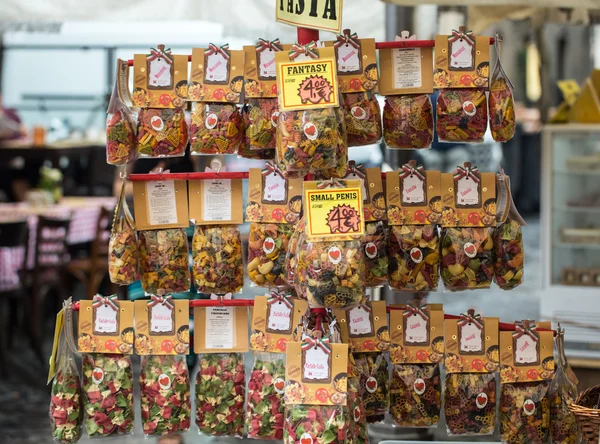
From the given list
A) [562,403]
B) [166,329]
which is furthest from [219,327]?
[562,403]

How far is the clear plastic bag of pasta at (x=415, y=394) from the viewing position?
2.77 metres

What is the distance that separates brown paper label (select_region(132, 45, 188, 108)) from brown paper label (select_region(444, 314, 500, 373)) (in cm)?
108

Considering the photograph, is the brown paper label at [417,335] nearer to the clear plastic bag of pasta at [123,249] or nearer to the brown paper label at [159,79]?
the clear plastic bag of pasta at [123,249]

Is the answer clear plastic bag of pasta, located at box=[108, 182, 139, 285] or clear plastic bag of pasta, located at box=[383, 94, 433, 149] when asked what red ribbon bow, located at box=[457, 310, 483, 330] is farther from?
clear plastic bag of pasta, located at box=[108, 182, 139, 285]

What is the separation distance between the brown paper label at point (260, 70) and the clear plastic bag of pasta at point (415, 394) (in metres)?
0.93

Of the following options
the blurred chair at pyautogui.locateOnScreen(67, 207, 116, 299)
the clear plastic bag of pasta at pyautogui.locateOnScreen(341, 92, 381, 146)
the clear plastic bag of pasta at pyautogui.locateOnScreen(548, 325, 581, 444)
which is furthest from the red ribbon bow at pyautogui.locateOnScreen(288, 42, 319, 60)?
the blurred chair at pyautogui.locateOnScreen(67, 207, 116, 299)

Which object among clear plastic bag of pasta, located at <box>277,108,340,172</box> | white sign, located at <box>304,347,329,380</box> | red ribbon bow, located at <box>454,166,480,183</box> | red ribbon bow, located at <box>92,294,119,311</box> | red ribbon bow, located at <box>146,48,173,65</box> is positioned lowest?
white sign, located at <box>304,347,329,380</box>

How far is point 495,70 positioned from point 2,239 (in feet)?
16.3

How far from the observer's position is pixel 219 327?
2746 millimetres

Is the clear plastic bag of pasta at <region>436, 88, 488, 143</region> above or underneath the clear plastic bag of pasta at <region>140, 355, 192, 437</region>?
above

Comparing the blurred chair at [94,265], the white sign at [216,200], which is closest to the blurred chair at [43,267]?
the blurred chair at [94,265]

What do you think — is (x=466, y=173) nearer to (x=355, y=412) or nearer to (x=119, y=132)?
(x=355, y=412)

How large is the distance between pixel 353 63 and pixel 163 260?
85cm

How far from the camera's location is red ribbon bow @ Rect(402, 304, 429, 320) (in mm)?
2734
